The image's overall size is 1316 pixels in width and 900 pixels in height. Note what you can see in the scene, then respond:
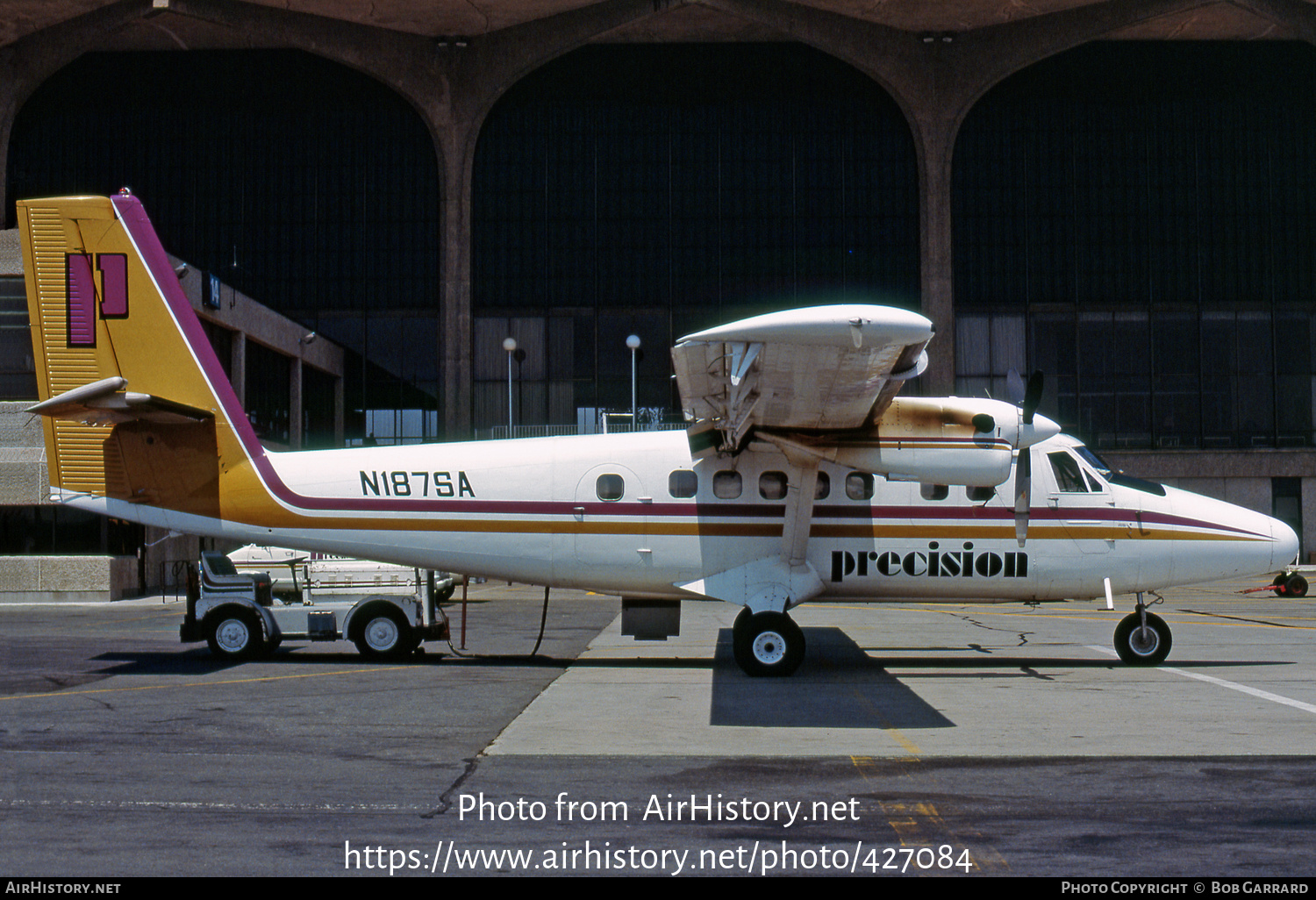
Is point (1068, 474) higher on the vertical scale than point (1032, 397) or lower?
lower

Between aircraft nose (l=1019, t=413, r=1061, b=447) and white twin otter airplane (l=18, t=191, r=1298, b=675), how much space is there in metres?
1.10

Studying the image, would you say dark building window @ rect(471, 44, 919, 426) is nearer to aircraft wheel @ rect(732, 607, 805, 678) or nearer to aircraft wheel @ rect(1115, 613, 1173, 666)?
aircraft wheel @ rect(1115, 613, 1173, 666)

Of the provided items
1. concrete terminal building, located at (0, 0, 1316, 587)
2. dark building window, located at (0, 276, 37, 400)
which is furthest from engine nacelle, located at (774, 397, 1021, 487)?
concrete terminal building, located at (0, 0, 1316, 587)

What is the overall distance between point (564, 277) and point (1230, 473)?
30.3 metres

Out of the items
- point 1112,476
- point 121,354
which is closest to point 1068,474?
point 1112,476

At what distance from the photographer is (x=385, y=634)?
56.4ft

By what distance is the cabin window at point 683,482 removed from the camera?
1630 cm

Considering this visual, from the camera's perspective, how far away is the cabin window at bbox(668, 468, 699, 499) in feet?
53.5

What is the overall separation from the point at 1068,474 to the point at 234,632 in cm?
1273

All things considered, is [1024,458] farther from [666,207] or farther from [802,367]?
[666,207]

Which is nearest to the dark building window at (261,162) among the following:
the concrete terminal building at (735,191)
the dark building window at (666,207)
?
the concrete terminal building at (735,191)

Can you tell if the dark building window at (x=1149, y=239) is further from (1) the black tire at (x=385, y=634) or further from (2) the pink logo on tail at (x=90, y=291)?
(2) the pink logo on tail at (x=90, y=291)

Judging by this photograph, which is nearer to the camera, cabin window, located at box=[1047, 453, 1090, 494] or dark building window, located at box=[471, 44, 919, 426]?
cabin window, located at box=[1047, 453, 1090, 494]

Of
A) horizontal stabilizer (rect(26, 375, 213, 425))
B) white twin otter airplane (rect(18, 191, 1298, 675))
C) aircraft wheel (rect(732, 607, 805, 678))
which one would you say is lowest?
aircraft wheel (rect(732, 607, 805, 678))
